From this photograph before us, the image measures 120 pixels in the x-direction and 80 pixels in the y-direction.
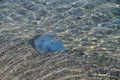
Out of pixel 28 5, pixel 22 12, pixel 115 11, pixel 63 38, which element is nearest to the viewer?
pixel 63 38

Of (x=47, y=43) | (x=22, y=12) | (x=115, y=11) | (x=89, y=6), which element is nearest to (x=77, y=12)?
(x=89, y=6)

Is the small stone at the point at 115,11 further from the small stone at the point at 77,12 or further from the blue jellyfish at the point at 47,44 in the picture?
the blue jellyfish at the point at 47,44

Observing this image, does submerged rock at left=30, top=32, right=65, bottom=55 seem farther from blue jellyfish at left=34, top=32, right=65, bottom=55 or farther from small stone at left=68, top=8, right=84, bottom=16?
small stone at left=68, top=8, right=84, bottom=16

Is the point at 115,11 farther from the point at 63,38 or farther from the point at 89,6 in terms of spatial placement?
the point at 63,38

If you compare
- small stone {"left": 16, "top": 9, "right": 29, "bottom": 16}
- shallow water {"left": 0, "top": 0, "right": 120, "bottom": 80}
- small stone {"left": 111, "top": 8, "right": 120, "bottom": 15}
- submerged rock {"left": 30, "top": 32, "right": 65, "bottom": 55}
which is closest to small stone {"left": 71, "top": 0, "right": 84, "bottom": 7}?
shallow water {"left": 0, "top": 0, "right": 120, "bottom": 80}

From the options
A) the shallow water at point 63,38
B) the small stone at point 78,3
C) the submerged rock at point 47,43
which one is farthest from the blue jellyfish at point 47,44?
the small stone at point 78,3

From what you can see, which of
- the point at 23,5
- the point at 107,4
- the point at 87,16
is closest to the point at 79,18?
the point at 87,16
